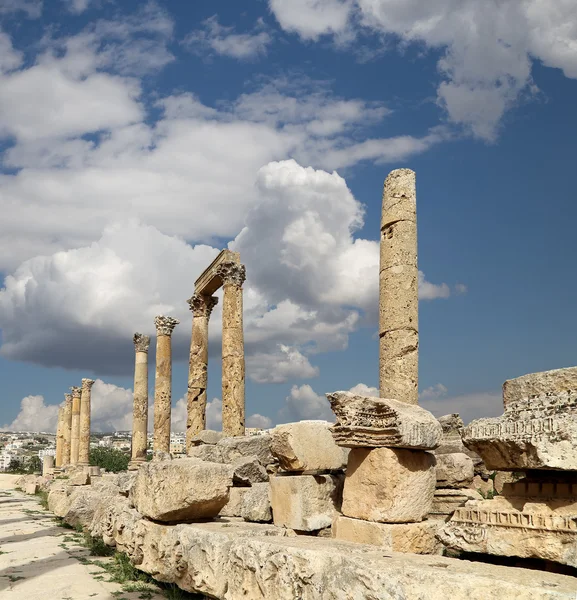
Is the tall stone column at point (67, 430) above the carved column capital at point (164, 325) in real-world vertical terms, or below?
below

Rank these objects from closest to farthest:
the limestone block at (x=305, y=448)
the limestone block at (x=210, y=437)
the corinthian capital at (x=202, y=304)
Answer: the limestone block at (x=305, y=448)
the limestone block at (x=210, y=437)
the corinthian capital at (x=202, y=304)

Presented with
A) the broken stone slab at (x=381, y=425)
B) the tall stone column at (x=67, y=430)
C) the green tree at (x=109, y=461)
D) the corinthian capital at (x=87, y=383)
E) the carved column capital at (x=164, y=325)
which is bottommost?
the green tree at (x=109, y=461)

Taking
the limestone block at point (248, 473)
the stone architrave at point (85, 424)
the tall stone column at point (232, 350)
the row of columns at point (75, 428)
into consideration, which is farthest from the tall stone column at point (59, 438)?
the limestone block at point (248, 473)

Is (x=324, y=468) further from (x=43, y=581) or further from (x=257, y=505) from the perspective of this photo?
(x=43, y=581)

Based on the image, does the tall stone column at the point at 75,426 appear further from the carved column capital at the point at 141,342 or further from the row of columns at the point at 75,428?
the carved column capital at the point at 141,342

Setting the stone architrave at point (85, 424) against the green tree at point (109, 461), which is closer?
the stone architrave at point (85, 424)

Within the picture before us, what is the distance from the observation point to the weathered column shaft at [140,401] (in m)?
26.9

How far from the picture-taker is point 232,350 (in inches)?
724

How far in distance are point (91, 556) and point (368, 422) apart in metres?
4.98

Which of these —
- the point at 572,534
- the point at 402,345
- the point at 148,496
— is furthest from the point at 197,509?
the point at 402,345

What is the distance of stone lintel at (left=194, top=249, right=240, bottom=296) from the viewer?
1928 cm

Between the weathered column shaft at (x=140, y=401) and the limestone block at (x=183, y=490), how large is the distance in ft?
66.6

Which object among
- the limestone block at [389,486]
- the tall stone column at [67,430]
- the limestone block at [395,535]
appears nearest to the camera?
the limestone block at [395,535]

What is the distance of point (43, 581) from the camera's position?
6922 millimetres
